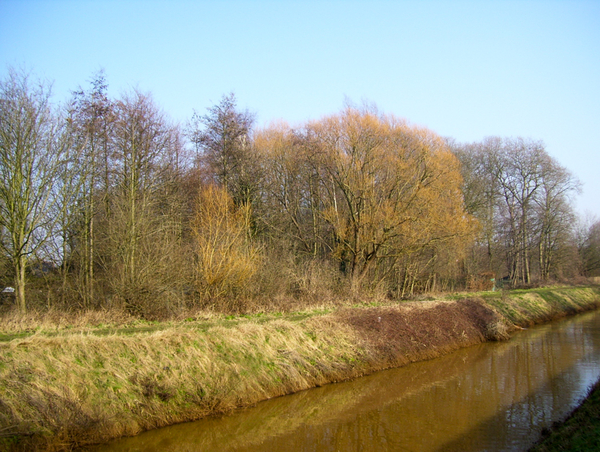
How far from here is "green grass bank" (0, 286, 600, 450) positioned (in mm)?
8320

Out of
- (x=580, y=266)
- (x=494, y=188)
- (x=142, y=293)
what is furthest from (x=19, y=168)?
(x=580, y=266)

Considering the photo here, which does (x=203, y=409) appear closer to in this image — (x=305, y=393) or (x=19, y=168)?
(x=305, y=393)

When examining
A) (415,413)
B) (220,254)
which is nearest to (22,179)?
(220,254)

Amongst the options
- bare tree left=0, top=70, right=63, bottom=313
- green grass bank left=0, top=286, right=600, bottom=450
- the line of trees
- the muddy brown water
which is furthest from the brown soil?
bare tree left=0, top=70, right=63, bottom=313

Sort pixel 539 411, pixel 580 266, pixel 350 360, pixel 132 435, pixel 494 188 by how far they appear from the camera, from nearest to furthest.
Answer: pixel 132 435
pixel 539 411
pixel 350 360
pixel 494 188
pixel 580 266

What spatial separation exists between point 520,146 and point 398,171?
22.8 meters

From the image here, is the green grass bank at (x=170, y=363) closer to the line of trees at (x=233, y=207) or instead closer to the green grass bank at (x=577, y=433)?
the line of trees at (x=233, y=207)

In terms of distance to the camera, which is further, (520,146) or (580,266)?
(580,266)

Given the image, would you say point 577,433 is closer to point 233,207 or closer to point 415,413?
point 415,413

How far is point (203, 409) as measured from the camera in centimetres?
1020

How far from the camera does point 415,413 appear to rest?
11031 millimetres

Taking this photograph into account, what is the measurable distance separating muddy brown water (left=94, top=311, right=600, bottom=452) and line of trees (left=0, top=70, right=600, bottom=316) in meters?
6.03

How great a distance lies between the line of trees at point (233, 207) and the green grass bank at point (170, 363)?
9.59 feet

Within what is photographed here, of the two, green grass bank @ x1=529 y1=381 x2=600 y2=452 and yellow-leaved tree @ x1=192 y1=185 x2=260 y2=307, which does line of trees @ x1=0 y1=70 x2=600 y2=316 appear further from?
green grass bank @ x1=529 y1=381 x2=600 y2=452
